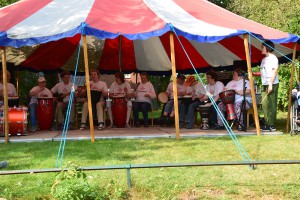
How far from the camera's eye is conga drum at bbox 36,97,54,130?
9391 mm

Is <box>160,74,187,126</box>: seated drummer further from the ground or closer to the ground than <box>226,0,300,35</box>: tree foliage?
closer to the ground

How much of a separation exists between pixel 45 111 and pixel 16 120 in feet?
3.47

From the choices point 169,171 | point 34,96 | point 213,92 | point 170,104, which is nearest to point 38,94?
point 34,96

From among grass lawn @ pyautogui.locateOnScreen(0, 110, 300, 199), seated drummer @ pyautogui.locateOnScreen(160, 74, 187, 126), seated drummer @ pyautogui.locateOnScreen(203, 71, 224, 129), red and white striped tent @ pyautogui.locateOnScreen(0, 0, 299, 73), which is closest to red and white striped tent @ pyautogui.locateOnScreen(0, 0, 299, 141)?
red and white striped tent @ pyautogui.locateOnScreen(0, 0, 299, 73)

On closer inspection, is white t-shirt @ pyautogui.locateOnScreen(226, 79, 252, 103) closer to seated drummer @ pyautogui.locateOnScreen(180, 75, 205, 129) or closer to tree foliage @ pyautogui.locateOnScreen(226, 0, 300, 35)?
seated drummer @ pyautogui.locateOnScreen(180, 75, 205, 129)

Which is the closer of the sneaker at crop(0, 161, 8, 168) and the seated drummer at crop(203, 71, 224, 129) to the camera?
the sneaker at crop(0, 161, 8, 168)

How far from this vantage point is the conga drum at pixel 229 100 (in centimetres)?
884

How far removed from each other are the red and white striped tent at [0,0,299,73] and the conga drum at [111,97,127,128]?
148cm

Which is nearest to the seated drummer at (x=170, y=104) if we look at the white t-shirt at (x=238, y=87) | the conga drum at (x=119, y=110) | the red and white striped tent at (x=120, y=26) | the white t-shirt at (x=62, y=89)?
the conga drum at (x=119, y=110)

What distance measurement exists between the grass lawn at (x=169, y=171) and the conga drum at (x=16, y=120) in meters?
1.11

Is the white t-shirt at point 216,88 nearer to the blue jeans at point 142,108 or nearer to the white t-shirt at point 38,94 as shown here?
the blue jeans at point 142,108

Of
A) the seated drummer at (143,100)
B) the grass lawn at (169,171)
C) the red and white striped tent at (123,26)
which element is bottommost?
the grass lawn at (169,171)

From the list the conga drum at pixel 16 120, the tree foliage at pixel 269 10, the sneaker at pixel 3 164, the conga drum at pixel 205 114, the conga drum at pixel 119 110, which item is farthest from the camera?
the tree foliage at pixel 269 10

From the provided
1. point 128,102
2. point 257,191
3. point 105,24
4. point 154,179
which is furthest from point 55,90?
point 257,191
